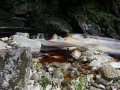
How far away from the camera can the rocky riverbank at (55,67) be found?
Result: 449 cm

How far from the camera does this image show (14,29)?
10219 millimetres

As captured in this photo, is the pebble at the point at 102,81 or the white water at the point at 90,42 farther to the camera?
the white water at the point at 90,42

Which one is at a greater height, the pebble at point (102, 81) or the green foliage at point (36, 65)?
the green foliage at point (36, 65)

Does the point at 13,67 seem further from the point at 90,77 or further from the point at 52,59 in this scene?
the point at 52,59

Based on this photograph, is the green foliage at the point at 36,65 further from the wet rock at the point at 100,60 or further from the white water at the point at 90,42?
the white water at the point at 90,42

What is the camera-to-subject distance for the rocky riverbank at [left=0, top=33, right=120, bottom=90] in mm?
4492

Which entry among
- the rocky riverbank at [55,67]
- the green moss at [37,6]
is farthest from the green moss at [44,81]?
the green moss at [37,6]

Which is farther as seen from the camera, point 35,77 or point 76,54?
point 76,54

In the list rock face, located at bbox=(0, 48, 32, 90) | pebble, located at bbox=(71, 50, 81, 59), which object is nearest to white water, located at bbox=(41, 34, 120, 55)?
→ pebble, located at bbox=(71, 50, 81, 59)

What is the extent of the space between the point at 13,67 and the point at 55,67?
2.25 meters

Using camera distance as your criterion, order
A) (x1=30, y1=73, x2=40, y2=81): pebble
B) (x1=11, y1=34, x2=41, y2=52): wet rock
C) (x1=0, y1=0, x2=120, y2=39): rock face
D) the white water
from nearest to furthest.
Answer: (x1=30, y1=73, x2=40, y2=81): pebble
(x1=11, y1=34, x2=41, y2=52): wet rock
the white water
(x1=0, y1=0, x2=120, y2=39): rock face

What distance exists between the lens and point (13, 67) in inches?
177

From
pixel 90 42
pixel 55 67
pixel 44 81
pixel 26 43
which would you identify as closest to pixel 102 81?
pixel 55 67

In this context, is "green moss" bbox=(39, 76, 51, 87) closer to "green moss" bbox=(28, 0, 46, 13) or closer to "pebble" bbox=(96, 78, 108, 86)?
"pebble" bbox=(96, 78, 108, 86)
